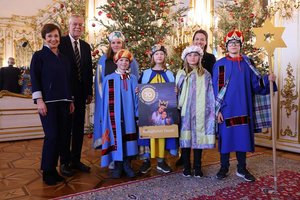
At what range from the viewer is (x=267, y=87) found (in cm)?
308

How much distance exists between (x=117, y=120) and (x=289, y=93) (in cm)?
313

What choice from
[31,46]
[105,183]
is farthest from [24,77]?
[31,46]

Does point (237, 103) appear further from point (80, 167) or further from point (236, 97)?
point (80, 167)

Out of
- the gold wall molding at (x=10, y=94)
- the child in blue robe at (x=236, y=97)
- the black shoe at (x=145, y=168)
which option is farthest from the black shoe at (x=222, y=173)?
the gold wall molding at (x=10, y=94)

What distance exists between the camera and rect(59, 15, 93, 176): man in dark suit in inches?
133

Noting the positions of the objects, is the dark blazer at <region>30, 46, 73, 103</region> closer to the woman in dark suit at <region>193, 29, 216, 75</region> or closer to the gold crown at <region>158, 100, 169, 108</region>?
the gold crown at <region>158, 100, 169, 108</region>

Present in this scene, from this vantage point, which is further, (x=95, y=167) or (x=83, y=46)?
(x=95, y=167)

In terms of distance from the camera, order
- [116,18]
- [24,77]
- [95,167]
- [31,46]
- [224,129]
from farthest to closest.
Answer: [31,46] → [24,77] → [116,18] → [95,167] → [224,129]

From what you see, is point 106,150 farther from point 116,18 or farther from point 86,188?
point 116,18

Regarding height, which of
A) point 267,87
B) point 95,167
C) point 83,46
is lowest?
point 95,167

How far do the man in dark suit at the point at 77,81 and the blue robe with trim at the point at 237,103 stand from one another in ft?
4.98

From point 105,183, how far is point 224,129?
1.36 metres

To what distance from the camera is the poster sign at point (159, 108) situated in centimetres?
308

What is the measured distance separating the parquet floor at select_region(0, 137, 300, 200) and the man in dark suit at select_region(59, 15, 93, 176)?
0.18 meters
